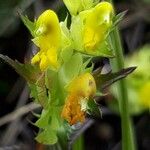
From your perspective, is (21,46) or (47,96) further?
(21,46)

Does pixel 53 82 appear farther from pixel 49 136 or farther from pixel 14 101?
pixel 14 101

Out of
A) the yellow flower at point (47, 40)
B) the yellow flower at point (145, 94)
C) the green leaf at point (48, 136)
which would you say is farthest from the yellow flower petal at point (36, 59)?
the yellow flower at point (145, 94)

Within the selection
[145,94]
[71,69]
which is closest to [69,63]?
[71,69]

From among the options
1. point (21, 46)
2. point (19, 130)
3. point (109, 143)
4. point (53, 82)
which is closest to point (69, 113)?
point (53, 82)

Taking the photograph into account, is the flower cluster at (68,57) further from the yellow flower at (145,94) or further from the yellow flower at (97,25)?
the yellow flower at (145,94)

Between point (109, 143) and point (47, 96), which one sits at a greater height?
point (47, 96)

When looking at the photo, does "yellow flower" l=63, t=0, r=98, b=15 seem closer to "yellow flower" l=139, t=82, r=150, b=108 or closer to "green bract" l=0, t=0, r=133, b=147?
"green bract" l=0, t=0, r=133, b=147

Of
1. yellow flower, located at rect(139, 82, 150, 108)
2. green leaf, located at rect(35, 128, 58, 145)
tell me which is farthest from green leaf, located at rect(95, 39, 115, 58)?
yellow flower, located at rect(139, 82, 150, 108)

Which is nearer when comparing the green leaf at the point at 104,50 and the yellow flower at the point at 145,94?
the green leaf at the point at 104,50
